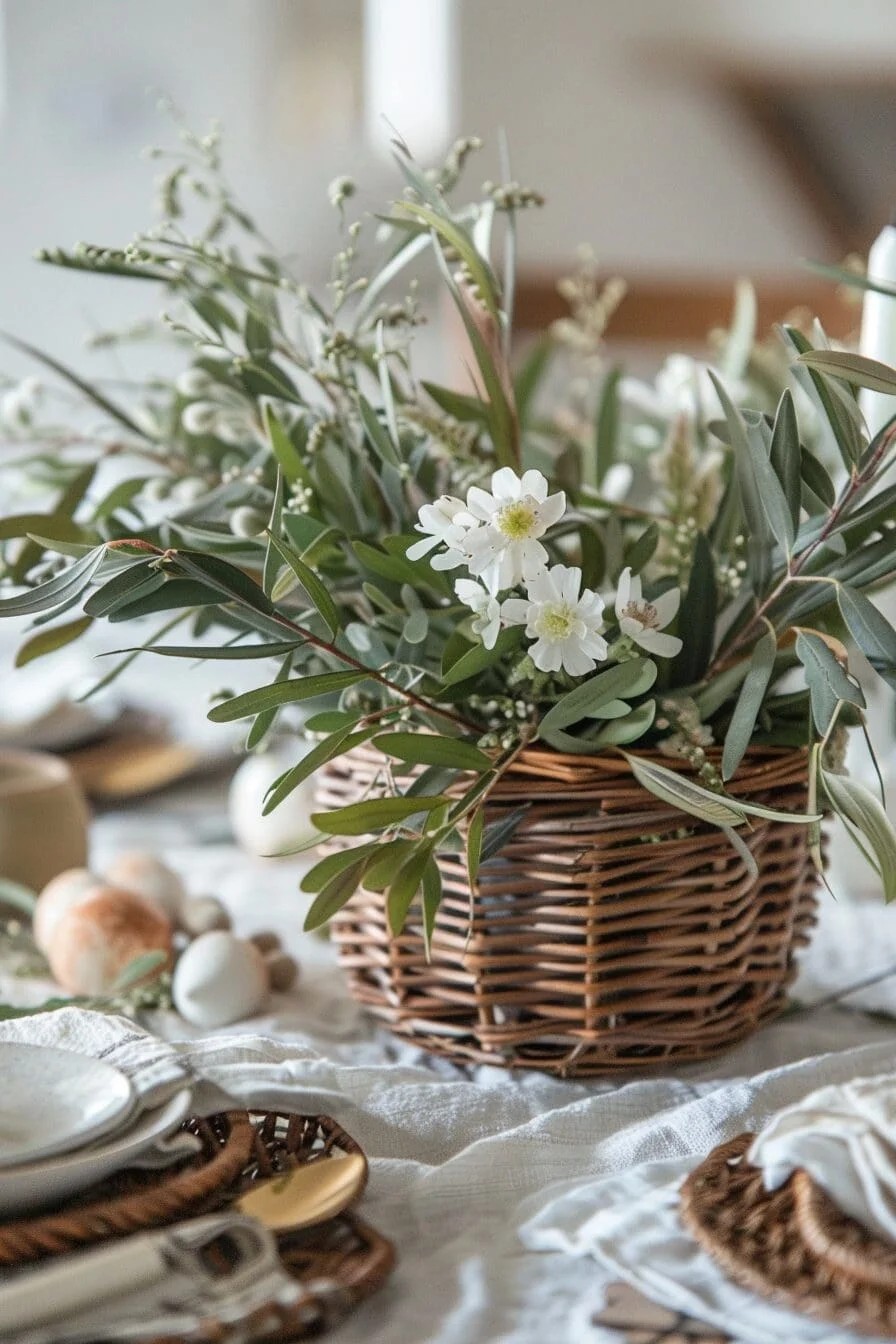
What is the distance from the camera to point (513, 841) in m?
0.56

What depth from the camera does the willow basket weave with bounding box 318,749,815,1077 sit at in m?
0.55

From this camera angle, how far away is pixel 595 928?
555 millimetres

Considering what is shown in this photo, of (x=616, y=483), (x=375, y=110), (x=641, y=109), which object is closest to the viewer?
(x=616, y=483)

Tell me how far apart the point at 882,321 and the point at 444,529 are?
0.36 metres

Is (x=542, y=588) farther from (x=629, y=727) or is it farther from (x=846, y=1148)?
(x=846, y=1148)

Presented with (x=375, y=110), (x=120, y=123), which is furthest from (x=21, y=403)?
(x=375, y=110)

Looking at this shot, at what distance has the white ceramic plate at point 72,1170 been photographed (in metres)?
0.40

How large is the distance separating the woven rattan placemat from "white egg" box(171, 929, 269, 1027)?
0.64 ft

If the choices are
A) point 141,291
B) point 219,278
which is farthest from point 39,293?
point 219,278

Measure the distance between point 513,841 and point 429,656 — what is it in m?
0.09

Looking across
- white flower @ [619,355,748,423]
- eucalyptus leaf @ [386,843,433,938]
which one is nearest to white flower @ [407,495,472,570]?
eucalyptus leaf @ [386,843,433,938]

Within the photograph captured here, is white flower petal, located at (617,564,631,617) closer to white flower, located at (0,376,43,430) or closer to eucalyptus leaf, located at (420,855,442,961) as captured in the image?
eucalyptus leaf, located at (420,855,442,961)

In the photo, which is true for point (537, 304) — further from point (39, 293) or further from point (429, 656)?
point (429, 656)

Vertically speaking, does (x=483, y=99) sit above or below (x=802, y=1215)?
above
